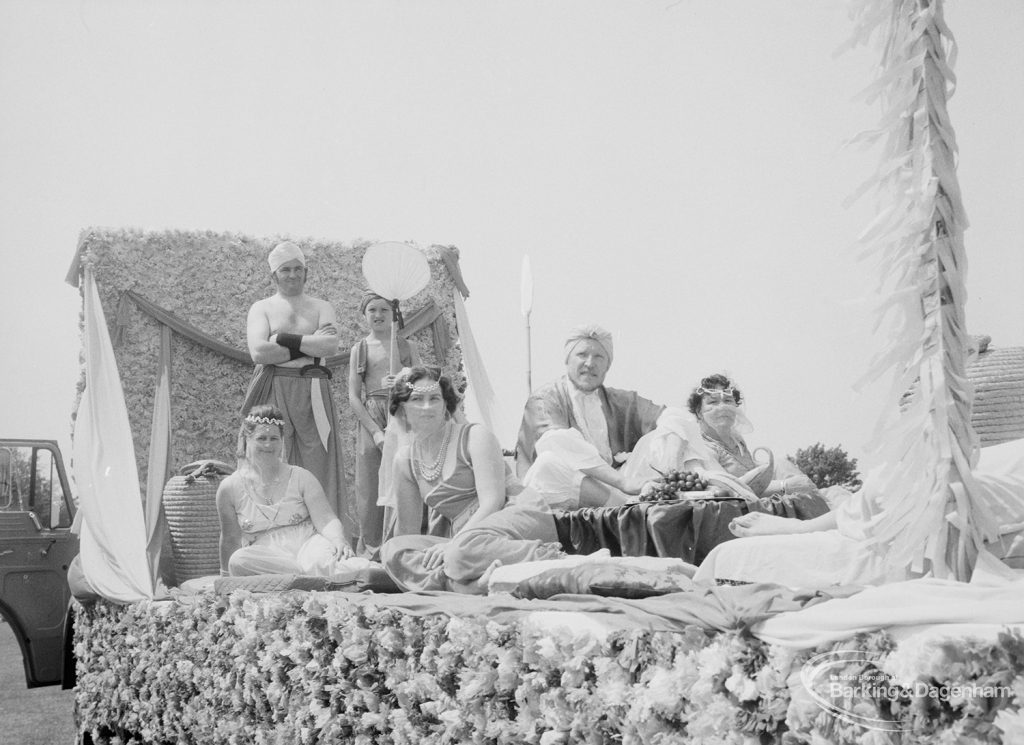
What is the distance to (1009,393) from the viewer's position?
10.6 feet

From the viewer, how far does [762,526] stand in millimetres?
3992

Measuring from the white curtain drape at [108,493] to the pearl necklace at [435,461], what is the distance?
2271mm

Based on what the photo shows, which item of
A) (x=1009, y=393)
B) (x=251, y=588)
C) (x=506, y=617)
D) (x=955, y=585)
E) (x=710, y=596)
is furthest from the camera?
A: (x=251, y=588)

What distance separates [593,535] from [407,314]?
4849 mm

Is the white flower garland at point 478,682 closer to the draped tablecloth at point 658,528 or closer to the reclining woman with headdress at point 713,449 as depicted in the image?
the draped tablecloth at point 658,528

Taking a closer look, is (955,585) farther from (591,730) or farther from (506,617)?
(506,617)

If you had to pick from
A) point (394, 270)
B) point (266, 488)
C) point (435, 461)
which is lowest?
point (266, 488)

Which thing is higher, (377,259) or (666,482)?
(377,259)

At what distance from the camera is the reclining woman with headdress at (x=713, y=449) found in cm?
546

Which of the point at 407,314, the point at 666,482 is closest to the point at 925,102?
the point at 666,482

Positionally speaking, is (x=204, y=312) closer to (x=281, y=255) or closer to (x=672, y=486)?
(x=281, y=255)

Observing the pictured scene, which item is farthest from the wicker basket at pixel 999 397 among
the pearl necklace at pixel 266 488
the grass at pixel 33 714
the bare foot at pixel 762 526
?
the grass at pixel 33 714

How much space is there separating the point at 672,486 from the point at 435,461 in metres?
1.06

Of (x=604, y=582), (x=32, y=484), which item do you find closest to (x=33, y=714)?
(x=32, y=484)
